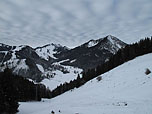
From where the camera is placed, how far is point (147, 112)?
1052 centimetres

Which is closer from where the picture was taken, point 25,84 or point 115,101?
point 115,101

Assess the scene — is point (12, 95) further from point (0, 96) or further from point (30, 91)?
point (30, 91)

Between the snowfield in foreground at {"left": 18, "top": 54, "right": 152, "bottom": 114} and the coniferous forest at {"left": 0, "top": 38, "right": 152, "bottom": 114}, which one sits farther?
the coniferous forest at {"left": 0, "top": 38, "right": 152, "bottom": 114}

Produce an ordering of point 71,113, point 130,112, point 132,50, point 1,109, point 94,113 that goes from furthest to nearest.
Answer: point 132,50, point 1,109, point 71,113, point 94,113, point 130,112

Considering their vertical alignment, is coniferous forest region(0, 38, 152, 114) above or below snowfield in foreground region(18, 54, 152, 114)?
above

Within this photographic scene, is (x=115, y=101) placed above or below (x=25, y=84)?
below

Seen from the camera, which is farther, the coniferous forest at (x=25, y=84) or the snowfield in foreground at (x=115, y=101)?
the coniferous forest at (x=25, y=84)

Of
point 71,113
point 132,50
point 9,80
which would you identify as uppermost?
point 132,50

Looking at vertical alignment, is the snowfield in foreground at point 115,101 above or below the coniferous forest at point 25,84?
below

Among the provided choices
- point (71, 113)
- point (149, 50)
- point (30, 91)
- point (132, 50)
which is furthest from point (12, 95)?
point (132, 50)

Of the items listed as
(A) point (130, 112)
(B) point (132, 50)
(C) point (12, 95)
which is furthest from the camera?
(B) point (132, 50)

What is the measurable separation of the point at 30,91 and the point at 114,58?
44.4 m

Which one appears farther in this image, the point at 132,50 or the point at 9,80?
the point at 132,50

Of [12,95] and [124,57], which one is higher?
[124,57]
